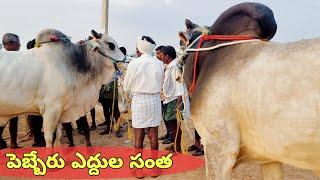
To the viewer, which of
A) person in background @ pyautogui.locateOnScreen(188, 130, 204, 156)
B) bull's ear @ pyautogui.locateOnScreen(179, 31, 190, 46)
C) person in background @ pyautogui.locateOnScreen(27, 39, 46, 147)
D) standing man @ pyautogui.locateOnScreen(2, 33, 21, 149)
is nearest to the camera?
bull's ear @ pyautogui.locateOnScreen(179, 31, 190, 46)

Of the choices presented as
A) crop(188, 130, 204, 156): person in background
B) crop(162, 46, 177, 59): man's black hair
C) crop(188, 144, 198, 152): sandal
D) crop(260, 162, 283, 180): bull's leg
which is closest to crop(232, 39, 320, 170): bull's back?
crop(260, 162, 283, 180): bull's leg

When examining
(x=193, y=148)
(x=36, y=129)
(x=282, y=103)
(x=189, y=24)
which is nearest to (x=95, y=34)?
(x=36, y=129)

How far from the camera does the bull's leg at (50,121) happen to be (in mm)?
5742

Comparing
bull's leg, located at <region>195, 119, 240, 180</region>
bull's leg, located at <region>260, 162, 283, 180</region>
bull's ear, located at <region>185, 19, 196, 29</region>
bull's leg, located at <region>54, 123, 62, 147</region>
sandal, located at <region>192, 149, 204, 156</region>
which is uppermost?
bull's ear, located at <region>185, 19, 196, 29</region>

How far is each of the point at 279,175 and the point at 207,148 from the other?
708 mm

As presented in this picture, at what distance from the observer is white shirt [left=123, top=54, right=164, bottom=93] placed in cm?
520

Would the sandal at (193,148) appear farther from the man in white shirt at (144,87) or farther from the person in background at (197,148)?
the man in white shirt at (144,87)

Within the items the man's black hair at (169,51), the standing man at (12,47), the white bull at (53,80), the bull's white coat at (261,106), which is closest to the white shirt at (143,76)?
the man's black hair at (169,51)

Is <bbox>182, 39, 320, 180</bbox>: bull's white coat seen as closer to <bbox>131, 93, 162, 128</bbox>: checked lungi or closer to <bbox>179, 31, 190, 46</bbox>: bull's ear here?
<bbox>179, 31, 190, 46</bbox>: bull's ear

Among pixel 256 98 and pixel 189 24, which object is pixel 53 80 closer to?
pixel 189 24

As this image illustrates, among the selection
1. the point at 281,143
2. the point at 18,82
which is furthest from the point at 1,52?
the point at 281,143

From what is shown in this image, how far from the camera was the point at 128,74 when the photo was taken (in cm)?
523

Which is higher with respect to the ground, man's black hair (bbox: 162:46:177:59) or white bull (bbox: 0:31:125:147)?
man's black hair (bbox: 162:46:177:59)

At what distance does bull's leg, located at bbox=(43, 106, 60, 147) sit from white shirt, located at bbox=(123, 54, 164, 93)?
1.14m
